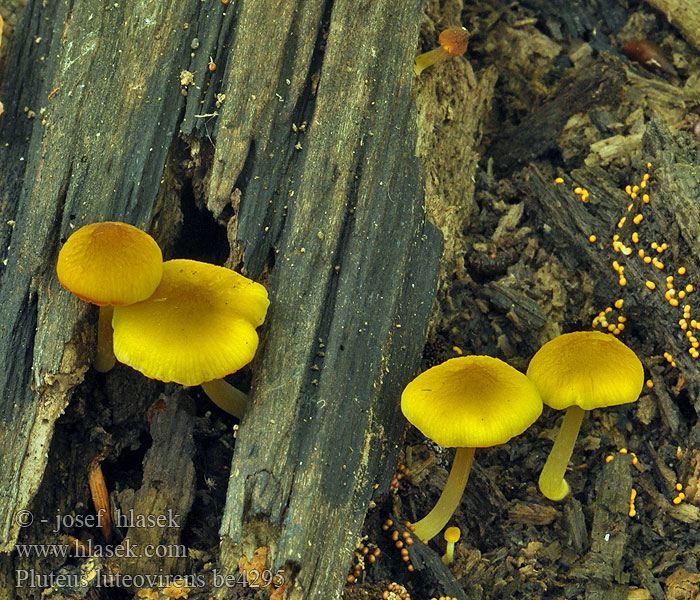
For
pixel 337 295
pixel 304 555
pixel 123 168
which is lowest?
pixel 304 555

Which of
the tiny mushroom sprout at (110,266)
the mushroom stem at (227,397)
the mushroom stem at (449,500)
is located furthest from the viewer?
the mushroom stem at (449,500)

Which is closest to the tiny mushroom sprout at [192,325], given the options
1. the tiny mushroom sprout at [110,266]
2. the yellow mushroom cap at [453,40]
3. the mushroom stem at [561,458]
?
the tiny mushroom sprout at [110,266]

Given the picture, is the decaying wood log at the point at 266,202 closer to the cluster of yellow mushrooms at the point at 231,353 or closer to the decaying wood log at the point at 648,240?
the cluster of yellow mushrooms at the point at 231,353

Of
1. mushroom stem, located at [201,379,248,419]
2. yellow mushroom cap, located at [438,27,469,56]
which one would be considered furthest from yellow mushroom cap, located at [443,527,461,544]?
yellow mushroom cap, located at [438,27,469,56]

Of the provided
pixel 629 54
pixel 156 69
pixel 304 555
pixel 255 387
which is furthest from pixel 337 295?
pixel 629 54

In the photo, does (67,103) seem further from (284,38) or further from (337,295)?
(337,295)

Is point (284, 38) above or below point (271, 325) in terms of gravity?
above

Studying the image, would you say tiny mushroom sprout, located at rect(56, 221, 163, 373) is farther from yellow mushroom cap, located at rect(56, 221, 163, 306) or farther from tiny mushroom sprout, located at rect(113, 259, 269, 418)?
tiny mushroom sprout, located at rect(113, 259, 269, 418)

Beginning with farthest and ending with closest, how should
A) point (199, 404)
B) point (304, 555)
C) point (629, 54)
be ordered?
point (629, 54), point (199, 404), point (304, 555)
